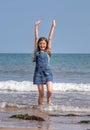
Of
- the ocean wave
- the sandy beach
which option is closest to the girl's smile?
the ocean wave

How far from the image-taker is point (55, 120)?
8.95 m

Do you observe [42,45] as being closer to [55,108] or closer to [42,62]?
[42,62]

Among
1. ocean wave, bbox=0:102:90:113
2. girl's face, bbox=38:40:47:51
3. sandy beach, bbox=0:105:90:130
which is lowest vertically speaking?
ocean wave, bbox=0:102:90:113

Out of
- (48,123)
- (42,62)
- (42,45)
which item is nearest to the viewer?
(48,123)

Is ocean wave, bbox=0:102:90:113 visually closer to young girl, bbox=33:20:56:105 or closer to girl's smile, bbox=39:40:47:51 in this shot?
young girl, bbox=33:20:56:105

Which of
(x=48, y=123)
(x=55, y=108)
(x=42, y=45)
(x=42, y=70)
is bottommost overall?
(x=55, y=108)

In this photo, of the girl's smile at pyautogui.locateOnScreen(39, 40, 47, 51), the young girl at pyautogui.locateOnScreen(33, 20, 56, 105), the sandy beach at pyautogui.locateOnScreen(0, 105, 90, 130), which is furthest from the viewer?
the young girl at pyautogui.locateOnScreen(33, 20, 56, 105)

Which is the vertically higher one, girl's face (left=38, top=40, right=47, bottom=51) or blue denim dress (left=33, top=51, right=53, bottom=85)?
girl's face (left=38, top=40, right=47, bottom=51)

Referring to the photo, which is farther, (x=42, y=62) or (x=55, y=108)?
(x=42, y=62)

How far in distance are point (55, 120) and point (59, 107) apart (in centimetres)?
190

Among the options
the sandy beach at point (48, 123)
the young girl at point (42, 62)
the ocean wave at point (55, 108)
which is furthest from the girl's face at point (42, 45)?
the sandy beach at point (48, 123)

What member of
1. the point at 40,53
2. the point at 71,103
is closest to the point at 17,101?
the point at 71,103

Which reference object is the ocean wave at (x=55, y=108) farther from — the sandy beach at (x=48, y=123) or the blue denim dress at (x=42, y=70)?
the sandy beach at (x=48, y=123)

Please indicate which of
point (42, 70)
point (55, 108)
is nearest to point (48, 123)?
point (55, 108)
